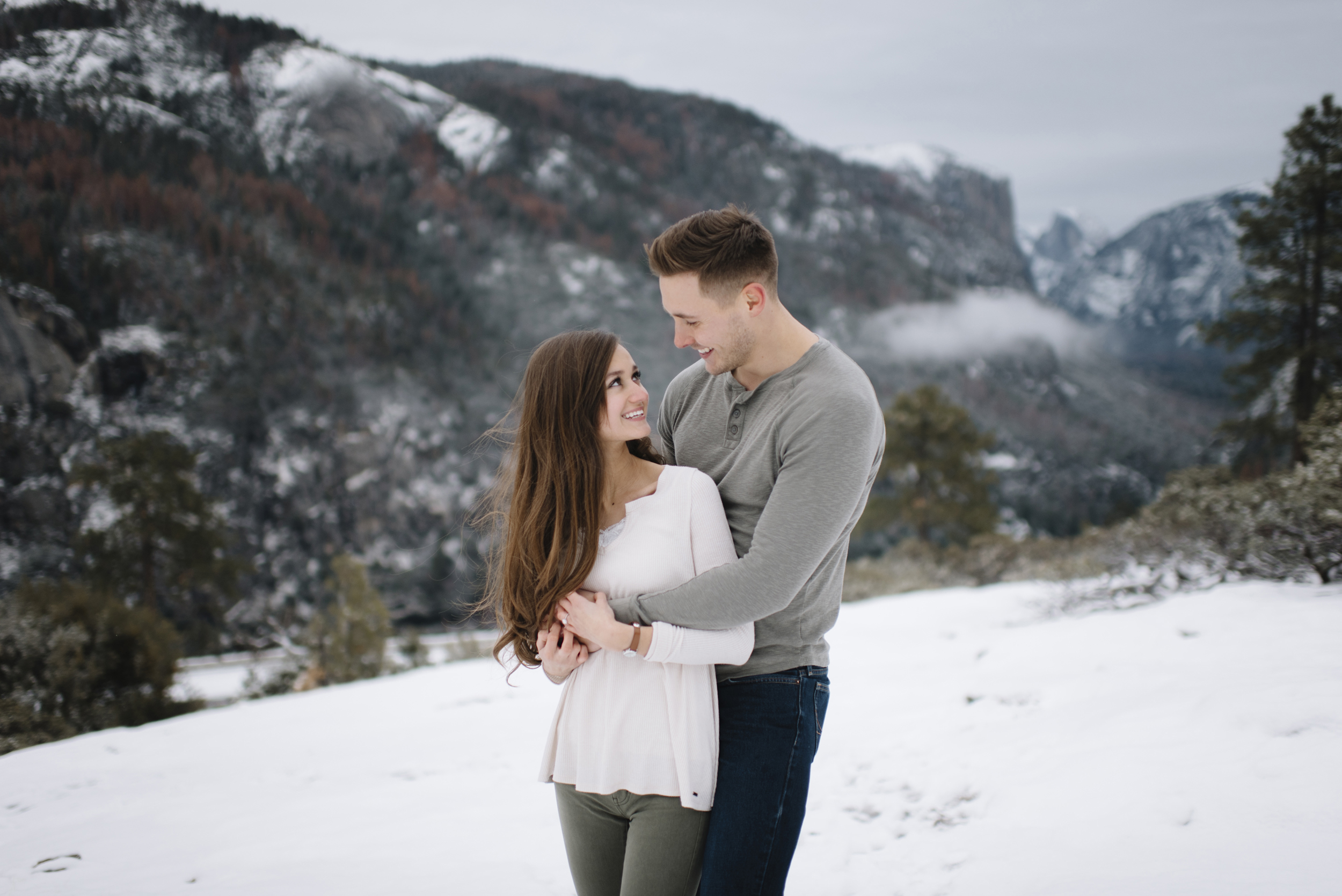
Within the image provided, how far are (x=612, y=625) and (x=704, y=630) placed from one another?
193mm

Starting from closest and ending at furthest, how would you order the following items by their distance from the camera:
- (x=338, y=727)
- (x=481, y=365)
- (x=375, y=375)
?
(x=338, y=727)
(x=375, y=375)
(x=481, y=365)

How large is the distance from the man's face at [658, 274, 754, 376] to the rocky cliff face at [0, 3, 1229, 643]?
78.8 feet

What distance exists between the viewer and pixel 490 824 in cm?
392

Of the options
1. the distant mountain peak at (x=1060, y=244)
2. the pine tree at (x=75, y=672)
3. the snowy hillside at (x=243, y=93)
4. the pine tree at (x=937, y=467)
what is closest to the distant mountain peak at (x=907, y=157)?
the distant mountain peak at (x=1060, y=244)

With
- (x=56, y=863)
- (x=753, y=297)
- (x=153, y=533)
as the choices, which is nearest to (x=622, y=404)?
(x=753, y=297)

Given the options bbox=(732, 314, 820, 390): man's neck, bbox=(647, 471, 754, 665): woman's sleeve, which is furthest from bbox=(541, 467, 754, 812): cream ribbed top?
bbox=(732, 314, 820, 390): man's neck

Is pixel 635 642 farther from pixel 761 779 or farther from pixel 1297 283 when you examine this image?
pixel 1297 283

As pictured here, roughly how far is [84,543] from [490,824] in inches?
881

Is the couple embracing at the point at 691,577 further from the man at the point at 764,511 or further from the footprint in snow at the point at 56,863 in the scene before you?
the footprint in snow at the point at 56,863

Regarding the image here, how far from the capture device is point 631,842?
1524 mm

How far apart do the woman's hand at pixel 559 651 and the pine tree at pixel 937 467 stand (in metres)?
20.7

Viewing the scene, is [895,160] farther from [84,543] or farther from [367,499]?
[84,543]

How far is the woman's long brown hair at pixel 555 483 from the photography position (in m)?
1.61

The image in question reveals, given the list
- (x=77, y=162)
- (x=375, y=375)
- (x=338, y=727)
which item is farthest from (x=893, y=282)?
(x=338, y=727)
